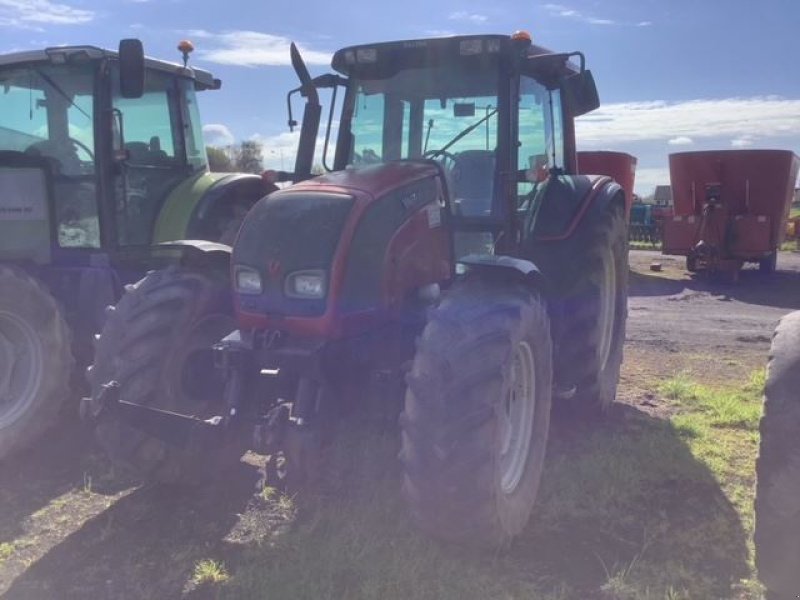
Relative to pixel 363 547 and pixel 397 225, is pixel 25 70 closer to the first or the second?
pixel 397 225

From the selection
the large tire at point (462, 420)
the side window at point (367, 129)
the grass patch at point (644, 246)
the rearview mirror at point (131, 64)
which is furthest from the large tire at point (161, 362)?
the grass patch at point (644, 246)

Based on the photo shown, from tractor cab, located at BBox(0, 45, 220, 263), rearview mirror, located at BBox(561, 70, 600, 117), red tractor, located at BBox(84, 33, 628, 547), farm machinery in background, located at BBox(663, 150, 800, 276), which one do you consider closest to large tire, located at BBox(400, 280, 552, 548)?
red tractor, located at BBox(84, 33, 628, 547)

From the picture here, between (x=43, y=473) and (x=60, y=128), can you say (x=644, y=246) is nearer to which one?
(x=60, y=128)

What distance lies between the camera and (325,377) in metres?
3.44

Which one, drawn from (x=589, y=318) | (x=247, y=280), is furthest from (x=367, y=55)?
(x=589, y=318)

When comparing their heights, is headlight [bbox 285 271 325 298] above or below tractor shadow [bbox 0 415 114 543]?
above

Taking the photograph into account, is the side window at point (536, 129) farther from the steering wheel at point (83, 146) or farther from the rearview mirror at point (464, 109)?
the steering wheel at point (83, 146)

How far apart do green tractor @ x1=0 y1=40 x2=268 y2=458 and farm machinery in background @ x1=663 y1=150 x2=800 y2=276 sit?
10.8 meters

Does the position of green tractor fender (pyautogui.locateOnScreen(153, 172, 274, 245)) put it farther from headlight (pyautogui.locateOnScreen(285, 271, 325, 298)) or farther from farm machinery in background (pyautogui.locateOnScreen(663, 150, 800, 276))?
farm machinery in background (pyautogui.locateOnScreen(663, 150, 800, 276))

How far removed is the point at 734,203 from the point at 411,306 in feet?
42.2

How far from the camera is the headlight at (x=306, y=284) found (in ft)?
11.5

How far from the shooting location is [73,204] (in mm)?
5844

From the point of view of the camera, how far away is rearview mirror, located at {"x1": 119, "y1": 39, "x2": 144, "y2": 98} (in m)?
4.96

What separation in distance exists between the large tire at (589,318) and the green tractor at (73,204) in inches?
91.2
